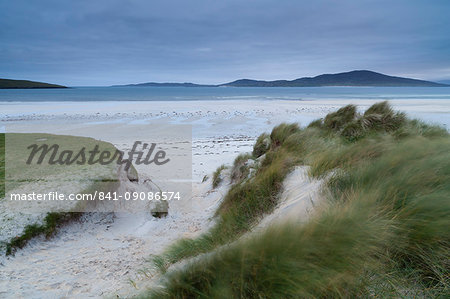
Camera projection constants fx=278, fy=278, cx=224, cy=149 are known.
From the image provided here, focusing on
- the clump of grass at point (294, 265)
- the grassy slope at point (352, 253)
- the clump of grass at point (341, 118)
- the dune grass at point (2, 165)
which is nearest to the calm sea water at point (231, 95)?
the clump of grass at point (341, 118)

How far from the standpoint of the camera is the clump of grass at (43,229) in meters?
3.18

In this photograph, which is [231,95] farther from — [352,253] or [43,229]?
[352,253]

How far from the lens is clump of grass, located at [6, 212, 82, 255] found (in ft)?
10.4

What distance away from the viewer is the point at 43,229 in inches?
137

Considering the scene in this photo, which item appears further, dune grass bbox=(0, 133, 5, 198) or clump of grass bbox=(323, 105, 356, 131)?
clump of grass bbox=(323, 105, 356, 131)

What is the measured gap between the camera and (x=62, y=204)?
386 centimetres

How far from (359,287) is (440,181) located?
1.42 meters

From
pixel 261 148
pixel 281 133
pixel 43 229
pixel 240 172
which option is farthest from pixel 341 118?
pixel 43 229

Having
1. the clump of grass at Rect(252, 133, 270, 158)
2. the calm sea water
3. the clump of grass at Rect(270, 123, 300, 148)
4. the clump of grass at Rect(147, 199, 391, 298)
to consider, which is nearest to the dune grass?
the clump of grass at Rect(147, 199, 391, 298)

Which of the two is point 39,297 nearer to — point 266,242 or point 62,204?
point 62,204

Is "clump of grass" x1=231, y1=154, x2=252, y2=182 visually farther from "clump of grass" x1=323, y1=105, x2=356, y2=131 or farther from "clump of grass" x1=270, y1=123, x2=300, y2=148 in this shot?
"clump of grass" x1=323, y1=105, x2=356, y2=131

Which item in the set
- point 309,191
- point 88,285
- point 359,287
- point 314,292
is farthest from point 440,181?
point 88,285

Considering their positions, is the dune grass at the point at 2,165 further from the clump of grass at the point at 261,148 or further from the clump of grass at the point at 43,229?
the clump of grass at the point at 261,148

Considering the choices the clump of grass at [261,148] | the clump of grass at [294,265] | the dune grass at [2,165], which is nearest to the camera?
the clump of grass at [294,265]
